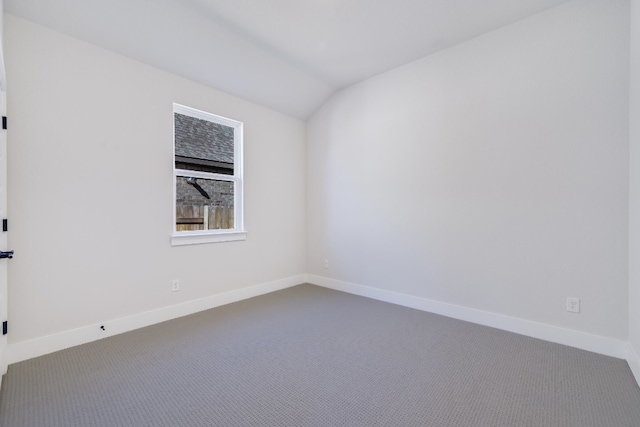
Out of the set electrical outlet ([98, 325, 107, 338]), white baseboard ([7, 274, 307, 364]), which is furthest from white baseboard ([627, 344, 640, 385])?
electrical outlet ([98, 325, 107, 338])

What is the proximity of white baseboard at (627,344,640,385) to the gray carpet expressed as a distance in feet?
0.19

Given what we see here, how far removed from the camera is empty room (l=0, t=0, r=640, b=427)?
1.85 meters

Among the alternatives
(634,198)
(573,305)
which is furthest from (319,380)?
(634,198)

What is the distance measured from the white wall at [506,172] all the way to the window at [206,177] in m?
1.49

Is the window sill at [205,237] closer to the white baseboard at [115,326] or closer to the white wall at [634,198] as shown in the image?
the white baseboard at [115,326]

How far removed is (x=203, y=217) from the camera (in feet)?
11.3

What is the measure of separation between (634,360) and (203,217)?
3870 mm

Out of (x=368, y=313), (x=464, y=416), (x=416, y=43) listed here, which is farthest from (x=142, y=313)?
(x=416, y=43)

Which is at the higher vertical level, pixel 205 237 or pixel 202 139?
pixel 202 139

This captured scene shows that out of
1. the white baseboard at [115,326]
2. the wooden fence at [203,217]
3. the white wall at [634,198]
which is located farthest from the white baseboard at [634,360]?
the wooden fence at [203,217]

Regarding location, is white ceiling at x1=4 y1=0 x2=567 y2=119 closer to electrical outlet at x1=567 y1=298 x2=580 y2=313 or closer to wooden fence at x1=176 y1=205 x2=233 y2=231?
wooden fence at x1=176 y1=205 x2=233 y2=231

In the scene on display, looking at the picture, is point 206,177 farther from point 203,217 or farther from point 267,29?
point 267,29

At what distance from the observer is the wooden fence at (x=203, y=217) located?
10.6ft

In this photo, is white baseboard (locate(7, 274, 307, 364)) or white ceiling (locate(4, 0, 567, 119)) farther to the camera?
white ceiling (locate(4, 0, 567, 119))
